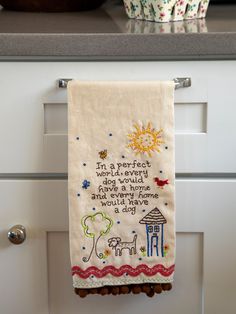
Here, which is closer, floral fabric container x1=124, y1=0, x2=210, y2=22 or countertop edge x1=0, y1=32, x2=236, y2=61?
countertop edge x1=0, y1=32, x2=236, y2=61

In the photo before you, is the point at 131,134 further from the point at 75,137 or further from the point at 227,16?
the point at 227,16

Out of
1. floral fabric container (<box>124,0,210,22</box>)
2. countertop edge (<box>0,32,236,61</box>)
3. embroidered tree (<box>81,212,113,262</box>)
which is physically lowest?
embroidered tree (<box>81,212,113,262</box>)

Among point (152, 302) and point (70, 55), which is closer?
point (70, 55)

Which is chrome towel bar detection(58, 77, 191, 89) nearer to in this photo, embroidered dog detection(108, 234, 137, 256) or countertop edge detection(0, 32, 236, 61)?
countertop edge detection(0, 32, 236, 61)

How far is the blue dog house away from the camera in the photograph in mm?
1051

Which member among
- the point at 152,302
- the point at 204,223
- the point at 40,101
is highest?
the point at 40,101

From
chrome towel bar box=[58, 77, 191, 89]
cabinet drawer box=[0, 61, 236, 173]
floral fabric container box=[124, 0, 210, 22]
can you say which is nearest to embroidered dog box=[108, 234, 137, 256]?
cabinet drawer box=[0, 61, 236, 173]

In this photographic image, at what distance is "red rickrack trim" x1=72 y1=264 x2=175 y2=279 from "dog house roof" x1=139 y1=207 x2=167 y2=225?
0.08 metres

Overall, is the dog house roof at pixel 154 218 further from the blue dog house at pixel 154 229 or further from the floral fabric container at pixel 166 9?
the floral fabric container at pixel 166 9

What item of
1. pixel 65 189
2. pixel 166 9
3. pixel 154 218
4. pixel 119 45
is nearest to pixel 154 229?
pixel 154 218

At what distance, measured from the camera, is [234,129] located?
3.47 ft

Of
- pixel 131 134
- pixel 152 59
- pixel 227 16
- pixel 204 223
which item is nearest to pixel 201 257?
pixel 204 223

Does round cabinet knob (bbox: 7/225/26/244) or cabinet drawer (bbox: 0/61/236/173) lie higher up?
cabinet drawer (bbox: 0/61/236/173)

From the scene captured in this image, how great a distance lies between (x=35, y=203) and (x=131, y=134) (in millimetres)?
235
